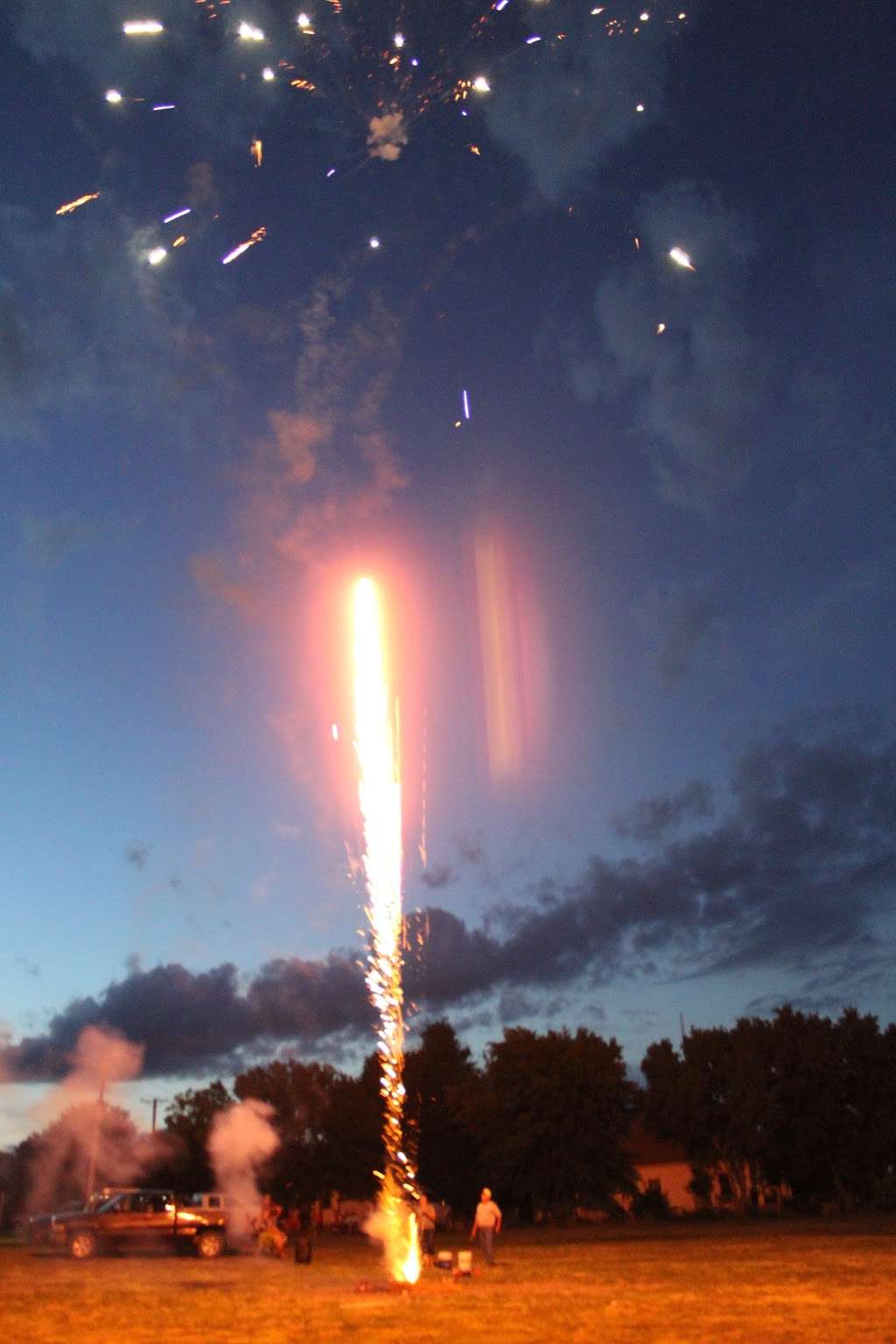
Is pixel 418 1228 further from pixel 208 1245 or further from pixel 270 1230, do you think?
pixel 208 1245

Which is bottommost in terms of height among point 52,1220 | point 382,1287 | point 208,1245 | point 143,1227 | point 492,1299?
point 492,1299

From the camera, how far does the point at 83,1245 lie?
30484mm

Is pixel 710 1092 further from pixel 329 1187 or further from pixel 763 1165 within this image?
pixel 329 1187

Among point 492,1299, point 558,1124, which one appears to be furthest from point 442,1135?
point 492,1299

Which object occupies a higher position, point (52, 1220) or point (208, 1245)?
point (52, 1220)

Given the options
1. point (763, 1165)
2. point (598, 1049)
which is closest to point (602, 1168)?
point (598, 1049)

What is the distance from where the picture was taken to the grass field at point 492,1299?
13.7 m

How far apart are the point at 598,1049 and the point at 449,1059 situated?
21170 mm

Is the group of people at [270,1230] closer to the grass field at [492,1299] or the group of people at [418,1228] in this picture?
the group of people at [418,1228]

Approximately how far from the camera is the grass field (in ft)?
45.1

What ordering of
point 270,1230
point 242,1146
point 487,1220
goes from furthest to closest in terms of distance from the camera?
point 242,1146
point 270,1230
point 487,1220

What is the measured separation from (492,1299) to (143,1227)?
15572 mm

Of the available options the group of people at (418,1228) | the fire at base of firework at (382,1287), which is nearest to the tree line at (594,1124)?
the group of people at (418,1228)

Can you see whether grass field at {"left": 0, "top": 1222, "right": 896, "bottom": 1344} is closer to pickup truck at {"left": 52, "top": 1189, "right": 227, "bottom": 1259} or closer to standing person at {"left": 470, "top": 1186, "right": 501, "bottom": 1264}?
pickup truck at {"left": 52, "top": 1189, "right": 227, "bottom": 1259}
